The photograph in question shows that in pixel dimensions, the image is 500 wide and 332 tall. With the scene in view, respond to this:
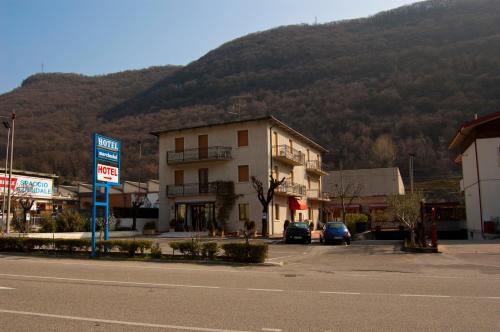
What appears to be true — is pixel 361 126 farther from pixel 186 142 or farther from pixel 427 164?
pixel 186 142

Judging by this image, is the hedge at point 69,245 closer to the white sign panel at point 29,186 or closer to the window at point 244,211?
the white sign panel at point 29,186

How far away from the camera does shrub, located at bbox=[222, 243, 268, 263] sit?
17.6 meters

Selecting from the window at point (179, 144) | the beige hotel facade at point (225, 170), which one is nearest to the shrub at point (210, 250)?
the beige hotel facade at point (225, 170)

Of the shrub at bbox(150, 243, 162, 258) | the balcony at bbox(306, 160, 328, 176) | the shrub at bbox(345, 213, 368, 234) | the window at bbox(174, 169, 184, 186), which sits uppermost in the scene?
the balcony at bbox(306, 160, 328, 176)

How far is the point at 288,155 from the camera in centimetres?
4469

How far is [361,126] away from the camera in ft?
327

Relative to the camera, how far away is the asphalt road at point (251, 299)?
6930 millimetres

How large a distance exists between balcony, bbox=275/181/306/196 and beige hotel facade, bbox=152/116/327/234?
10cm

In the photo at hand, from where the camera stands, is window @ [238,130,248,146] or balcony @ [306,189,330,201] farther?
balcony @ [306,189,330,201]

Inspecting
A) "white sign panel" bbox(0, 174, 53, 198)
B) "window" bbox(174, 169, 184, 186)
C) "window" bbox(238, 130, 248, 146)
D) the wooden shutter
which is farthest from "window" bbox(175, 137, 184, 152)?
"white sign panel" bbox(0, 174, 53, 198)

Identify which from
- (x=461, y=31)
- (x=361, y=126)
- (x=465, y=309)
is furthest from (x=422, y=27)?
(x=465, y=309)

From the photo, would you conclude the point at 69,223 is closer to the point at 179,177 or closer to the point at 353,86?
the point at 179,177

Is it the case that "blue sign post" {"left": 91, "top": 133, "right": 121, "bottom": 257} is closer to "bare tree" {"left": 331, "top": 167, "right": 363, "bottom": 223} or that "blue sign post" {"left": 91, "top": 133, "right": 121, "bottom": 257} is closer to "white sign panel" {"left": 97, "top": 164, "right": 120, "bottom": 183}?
"white sign panel" {"left": 97, "top": 164, "right": 120, "bottom": 183}

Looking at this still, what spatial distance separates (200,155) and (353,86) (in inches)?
3267
